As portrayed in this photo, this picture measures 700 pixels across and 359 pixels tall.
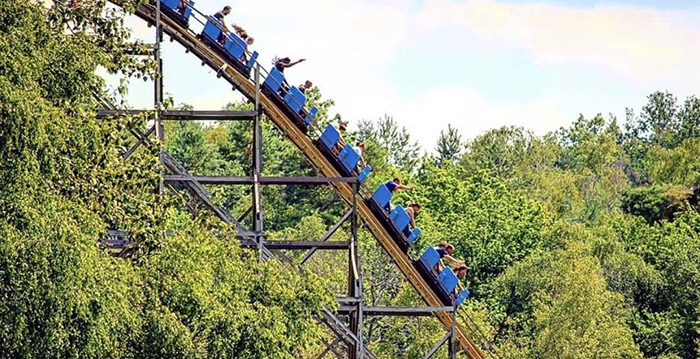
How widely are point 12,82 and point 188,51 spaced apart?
7172mm

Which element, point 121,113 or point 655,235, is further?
point 655,235

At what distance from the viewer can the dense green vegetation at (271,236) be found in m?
22.8

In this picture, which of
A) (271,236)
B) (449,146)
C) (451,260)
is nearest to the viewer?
(451,260)

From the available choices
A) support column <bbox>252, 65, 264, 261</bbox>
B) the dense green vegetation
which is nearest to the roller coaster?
support column <bbox>252, 65, 264, 261</bbox>

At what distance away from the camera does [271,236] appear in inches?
2554

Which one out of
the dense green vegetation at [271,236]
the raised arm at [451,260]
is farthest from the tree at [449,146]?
the raised arm at [451,260]

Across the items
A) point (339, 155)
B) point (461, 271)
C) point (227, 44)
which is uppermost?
point (227, 44)

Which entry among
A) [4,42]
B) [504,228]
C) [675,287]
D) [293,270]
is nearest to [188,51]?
[293,270]

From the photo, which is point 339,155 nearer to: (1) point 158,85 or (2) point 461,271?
(1) point 158,85

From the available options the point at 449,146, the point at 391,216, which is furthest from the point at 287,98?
the point at 449,146

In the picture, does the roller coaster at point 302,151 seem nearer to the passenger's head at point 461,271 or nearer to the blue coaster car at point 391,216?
the blue coaster car at point 391,216

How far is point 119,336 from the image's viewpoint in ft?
77.6

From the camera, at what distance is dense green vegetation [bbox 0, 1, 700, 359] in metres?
22.8

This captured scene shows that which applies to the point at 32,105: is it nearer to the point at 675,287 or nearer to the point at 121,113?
the point at 121,113
